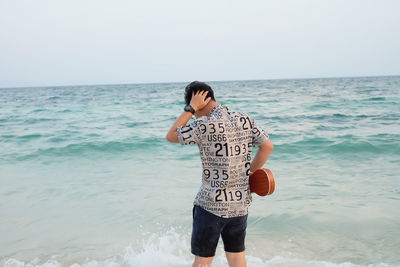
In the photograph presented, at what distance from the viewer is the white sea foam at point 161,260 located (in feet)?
13.6

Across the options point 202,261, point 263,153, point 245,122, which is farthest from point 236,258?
point 245,122

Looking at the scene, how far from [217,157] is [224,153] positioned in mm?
56

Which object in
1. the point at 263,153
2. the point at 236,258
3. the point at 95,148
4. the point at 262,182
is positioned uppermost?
the point at 263,153

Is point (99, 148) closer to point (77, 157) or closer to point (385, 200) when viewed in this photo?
point (77, 157)

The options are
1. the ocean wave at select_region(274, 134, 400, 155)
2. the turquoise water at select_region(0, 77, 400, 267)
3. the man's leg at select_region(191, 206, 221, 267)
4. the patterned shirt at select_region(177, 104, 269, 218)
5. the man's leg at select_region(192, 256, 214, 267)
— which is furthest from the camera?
the ocean wave at select_region(274, 134, 400, 155)

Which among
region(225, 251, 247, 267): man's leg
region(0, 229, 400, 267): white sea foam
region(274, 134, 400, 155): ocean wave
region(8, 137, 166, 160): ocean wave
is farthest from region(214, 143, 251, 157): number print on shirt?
region(8, 137, 166, 160): ocean wave

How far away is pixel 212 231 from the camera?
269cm

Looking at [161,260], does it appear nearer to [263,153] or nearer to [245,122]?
[263,153]

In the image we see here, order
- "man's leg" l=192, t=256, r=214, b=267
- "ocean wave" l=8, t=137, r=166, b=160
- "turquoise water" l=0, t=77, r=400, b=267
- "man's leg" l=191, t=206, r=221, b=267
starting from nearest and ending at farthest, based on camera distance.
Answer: "man's leg" l=191, t=206, r=221, b=267 < "man's leg" l=192, t=256, r=214, b=267 < "turquoise water" l=0, t=77, r=400, b=267 < "ocean wave" l=8, t=137, r=166, b=160

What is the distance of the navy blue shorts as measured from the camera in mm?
2668

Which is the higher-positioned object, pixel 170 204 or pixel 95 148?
pixel 170 204

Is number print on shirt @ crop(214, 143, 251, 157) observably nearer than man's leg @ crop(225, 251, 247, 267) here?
Yes

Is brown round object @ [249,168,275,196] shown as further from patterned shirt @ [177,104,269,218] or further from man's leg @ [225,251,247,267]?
man's leg @ [225,251,247,267]

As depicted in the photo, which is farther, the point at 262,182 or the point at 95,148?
the point at 95,148
